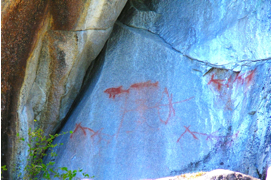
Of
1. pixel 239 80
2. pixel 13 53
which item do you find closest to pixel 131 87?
pixel 239 80

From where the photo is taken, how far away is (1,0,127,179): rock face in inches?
139

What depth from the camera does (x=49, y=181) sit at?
3.81 meters

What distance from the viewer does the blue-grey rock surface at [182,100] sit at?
4031mm

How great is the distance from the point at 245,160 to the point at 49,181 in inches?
101

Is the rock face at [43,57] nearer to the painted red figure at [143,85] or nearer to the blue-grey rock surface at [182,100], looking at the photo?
the blue-grey rock surface at [182,100]

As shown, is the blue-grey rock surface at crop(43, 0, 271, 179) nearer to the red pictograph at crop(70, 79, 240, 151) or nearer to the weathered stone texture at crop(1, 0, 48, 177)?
the red pictograph at crop(70, 79, 240, 151)

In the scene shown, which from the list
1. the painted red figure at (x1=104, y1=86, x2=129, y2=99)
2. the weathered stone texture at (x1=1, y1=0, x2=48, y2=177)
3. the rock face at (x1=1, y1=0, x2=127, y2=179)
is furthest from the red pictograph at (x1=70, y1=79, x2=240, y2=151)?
the weathered stone texture at (x1=1, y1=0, x2=48, y2=177)

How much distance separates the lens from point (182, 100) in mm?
4246

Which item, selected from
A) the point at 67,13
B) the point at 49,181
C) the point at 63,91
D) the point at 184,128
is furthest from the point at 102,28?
the point at 49,181

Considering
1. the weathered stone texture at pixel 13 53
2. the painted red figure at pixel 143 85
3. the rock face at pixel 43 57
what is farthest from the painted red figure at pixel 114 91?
the weathered stone texture at pixel 13 53

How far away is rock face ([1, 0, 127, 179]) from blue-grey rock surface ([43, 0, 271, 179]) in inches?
12.4

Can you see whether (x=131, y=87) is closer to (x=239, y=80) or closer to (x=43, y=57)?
(x=43, y=57)

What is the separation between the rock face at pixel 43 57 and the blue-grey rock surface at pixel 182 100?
0.32 m

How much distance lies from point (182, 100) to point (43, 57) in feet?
6.63
